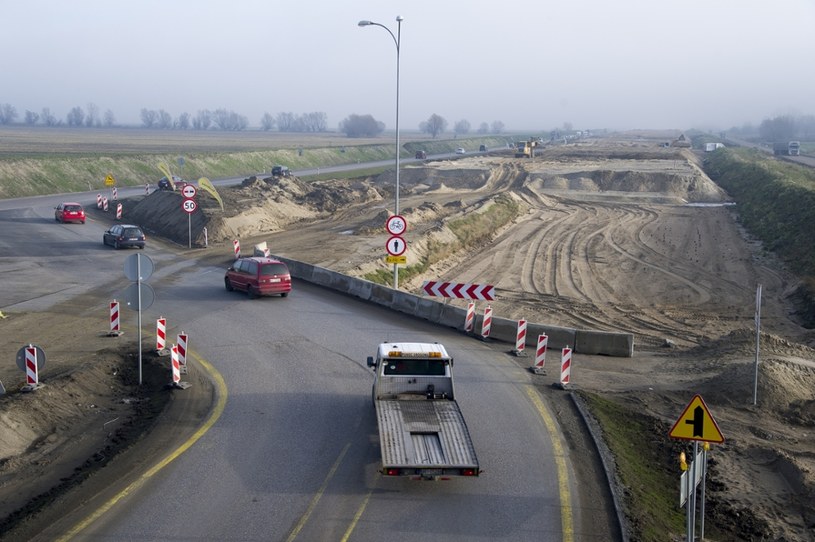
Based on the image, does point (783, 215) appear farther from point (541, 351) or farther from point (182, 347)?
point (182, 347)

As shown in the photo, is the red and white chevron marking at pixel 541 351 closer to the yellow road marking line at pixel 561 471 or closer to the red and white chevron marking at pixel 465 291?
the yellow road marking line at pixel 561 471

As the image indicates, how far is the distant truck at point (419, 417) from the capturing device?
1206 cm

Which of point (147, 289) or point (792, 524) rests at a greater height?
point (147, 289)

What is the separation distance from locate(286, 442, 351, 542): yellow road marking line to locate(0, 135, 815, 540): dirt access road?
4649 millimetres

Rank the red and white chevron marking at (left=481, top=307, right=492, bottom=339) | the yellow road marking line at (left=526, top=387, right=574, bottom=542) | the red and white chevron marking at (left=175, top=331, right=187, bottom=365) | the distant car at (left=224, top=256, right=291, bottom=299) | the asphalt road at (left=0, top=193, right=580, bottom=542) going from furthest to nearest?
the distant car at (left=224, top=256, right=291, bottom=299) < the red and white chevron marking at (left=481, top=307, right=492, bottom=339) < the red and white chevron marking at (left=175, top=331, right=187, bottom=365) < the yellow road marking line at (left=526, top=387, right=574, bottom=542) < the asphalt road at (left=0, top=193, right=580, bottom=542)

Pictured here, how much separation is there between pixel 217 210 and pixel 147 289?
29.6 meters

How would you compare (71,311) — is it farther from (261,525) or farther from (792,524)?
(792,524)

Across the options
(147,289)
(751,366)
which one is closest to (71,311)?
(147,289)

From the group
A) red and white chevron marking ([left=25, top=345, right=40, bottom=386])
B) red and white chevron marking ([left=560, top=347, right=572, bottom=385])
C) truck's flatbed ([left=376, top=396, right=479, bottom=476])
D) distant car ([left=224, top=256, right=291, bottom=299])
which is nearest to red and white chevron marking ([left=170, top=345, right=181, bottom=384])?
red and white chevron marking ([left=25, top=345, right=40, bottom=386])

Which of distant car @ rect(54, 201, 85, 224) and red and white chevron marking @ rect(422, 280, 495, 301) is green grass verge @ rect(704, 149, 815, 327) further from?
distant car @ rect(54, 201, 85, 224)

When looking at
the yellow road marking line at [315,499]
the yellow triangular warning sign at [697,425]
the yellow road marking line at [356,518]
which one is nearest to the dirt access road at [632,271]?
the yellow triangular warning sign at [697,425]

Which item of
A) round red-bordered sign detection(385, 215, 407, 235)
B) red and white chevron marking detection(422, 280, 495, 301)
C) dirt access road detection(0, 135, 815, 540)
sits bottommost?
dirt access road detection(0, 135, 815, 540)

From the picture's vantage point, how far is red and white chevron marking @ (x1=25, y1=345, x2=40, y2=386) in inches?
659

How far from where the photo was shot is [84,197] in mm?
65875
